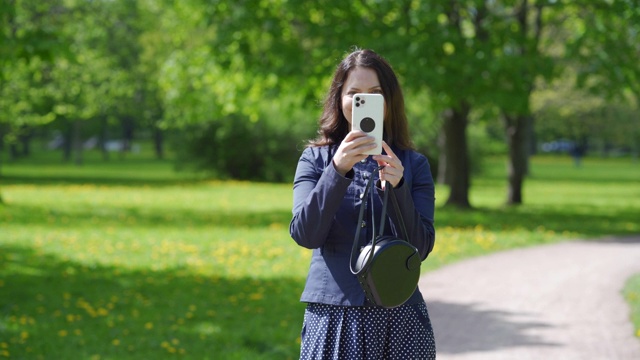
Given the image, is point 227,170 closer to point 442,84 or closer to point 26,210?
point 26,210

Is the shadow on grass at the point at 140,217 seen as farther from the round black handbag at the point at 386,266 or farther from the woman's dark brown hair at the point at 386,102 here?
the round black handbag at the point at 386,266

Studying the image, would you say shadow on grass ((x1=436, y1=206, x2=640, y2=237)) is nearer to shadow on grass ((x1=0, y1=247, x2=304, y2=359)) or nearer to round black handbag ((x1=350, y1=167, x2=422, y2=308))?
shadow on grass ((x1=0, y1=247, x2=304, y2=359))

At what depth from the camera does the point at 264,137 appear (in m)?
38.8

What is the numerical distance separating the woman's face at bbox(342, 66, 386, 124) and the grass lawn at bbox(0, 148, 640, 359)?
14.1 ft

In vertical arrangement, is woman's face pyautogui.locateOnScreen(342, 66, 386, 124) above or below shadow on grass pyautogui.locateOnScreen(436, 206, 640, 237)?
above

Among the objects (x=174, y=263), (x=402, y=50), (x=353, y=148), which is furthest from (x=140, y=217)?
(x=353, y=148)

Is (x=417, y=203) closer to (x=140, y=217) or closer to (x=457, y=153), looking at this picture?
(x=140, y=217)

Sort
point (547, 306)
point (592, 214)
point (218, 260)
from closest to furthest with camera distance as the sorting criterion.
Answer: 1. point (547, 306)
2. point (218, 260)
3. point (592, 214)

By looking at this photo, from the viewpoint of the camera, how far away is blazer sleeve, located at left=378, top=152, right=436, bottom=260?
3.02m

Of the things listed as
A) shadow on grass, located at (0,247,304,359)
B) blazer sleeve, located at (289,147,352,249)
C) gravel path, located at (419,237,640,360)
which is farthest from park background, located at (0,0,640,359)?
blazer sleeve, located at (289,147,352,249)

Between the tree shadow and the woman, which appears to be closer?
the woman

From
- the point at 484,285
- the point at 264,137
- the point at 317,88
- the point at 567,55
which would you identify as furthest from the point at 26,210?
the point at 264,137

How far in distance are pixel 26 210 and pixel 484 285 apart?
13.8 m

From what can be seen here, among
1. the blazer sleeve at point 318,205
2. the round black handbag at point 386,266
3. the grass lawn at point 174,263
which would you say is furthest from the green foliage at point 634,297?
the blazer sleeve at point 318,205
